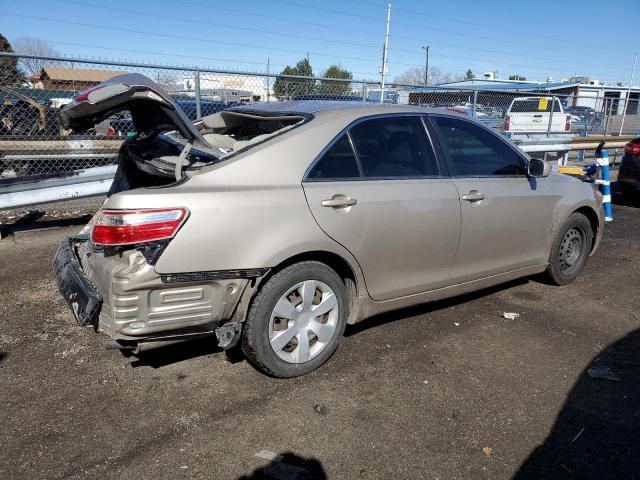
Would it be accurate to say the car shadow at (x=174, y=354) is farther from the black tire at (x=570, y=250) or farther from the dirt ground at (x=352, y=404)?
the black tire at (x=570, y=250)

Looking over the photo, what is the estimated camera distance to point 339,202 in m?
3.10

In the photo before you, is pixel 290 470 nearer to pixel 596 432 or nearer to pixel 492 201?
pixel 596 432

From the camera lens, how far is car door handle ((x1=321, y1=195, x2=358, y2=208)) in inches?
121

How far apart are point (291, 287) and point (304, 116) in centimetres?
116

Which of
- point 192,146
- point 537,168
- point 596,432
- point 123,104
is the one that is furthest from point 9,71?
point 596,432

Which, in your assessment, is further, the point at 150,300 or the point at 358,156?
the point at 358,156

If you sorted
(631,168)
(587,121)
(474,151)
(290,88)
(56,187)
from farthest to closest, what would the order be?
(587,121) < (290,88) < (631,168) < (56,187) < (474,151)

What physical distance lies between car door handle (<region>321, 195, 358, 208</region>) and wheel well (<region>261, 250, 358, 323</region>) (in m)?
0.29

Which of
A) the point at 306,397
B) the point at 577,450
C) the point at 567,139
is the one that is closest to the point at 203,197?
the point at 306,397

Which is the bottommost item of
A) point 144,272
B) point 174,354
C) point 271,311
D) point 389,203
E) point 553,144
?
point 174,354

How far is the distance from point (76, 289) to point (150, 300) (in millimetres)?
603

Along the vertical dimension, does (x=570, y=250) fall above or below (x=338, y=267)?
below

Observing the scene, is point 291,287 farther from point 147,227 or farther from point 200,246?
point 147,227

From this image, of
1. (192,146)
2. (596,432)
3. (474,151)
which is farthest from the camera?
(474,151)
